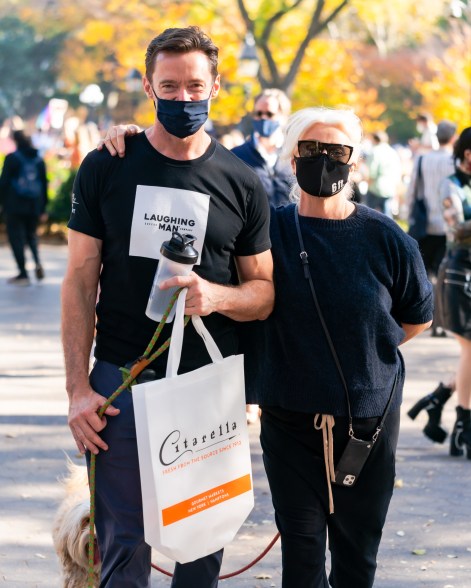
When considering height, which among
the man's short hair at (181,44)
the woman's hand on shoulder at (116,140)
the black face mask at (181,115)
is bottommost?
the woman's hand on shoulder at (116,140)

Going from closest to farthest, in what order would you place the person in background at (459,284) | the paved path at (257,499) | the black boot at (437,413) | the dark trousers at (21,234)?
the paved path at (257,499)
the person in background at (459,284)
the black boot at (437,413)
the dark trousers at (21,234)

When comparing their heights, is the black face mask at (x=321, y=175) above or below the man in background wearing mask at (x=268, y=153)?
above

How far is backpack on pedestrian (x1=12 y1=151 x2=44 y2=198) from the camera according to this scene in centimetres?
1530

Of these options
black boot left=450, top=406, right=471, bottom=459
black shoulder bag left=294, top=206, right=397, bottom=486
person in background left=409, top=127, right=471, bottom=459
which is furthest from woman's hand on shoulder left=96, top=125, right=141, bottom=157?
black boot left=450, top=406, right=471, bottom=459

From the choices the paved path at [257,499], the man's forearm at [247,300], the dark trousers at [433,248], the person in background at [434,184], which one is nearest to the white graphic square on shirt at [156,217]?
the man's forearm at [247,300]

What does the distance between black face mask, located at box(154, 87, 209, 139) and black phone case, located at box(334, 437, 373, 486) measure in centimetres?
104

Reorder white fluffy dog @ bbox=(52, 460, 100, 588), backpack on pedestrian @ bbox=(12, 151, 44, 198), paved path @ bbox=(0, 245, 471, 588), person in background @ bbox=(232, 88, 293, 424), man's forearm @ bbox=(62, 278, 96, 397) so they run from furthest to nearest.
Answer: backpack on pedestrian @ bbox=(12, 151, 44, 198) < person in background @ bbox=(232, 88, 293, 424) < paved path @ bbox=(0, 245, 471, 588) < white fluffy dog @ bbox=(52, 460, 100, 588) < man's forearm @ bbox=(62, 278, 96, 397)

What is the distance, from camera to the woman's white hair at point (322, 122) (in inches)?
145

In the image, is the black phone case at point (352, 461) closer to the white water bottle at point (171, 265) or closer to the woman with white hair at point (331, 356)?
the woman with white hair at point (331, 356)

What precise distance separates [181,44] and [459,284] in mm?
4001

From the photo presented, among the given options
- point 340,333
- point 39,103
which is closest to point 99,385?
point 340,333

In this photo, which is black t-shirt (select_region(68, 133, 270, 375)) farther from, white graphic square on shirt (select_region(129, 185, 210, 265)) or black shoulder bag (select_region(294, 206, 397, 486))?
black shoulder bag (select_region(294, 206, 397, 486))

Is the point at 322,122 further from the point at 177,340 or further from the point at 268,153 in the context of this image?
the point at 268,153

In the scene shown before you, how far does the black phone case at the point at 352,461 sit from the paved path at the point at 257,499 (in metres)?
1.48
